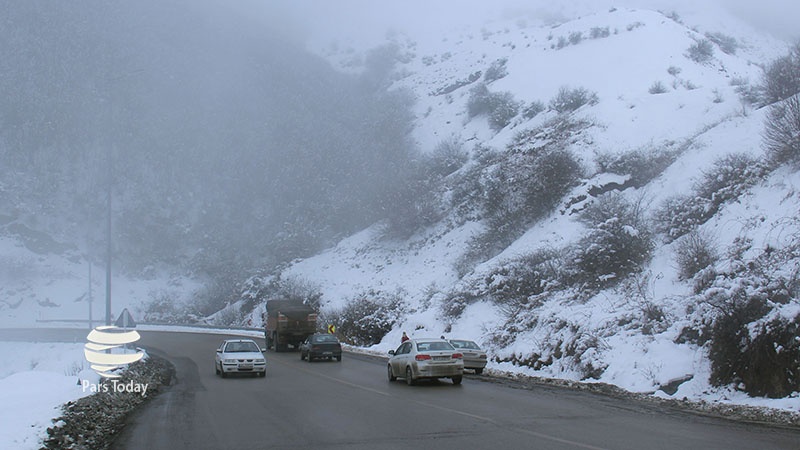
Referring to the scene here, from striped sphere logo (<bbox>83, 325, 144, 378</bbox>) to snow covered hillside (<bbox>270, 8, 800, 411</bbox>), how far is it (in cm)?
1362

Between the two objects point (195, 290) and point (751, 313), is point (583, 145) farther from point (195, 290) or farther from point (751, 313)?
point (195, 290)

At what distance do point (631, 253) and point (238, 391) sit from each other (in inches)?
704

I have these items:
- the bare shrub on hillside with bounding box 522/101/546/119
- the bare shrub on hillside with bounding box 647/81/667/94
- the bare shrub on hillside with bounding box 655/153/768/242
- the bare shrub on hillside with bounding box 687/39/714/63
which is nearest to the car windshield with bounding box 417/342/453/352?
the bare shrub on hillside with bounding box 655/153/768/242

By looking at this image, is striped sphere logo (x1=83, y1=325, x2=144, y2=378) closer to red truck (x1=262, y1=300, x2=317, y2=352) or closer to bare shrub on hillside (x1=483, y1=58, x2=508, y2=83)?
red truck (x1=262, y1=300, x2=317, y2=352)

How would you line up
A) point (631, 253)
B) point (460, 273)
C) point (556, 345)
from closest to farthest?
point (556, 345) < point (631, 253) < point (460, 273)

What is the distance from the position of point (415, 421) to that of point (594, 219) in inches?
921

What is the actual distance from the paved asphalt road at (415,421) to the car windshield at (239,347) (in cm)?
346

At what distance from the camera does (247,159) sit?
282ft

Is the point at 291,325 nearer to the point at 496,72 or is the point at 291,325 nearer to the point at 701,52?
the point at 701,52

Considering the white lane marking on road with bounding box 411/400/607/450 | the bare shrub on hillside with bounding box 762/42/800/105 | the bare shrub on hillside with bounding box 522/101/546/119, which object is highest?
the bare shrub on hillside with bounding box 522/101/546/119

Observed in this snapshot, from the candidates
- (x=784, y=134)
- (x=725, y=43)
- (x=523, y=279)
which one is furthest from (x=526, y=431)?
(x=725, y=43)

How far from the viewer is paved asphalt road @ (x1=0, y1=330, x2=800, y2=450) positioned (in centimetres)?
1028

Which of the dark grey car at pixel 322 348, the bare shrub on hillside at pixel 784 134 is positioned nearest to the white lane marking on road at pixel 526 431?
the dark grey car at pixel 322 348

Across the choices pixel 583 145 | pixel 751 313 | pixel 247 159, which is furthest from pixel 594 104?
pixel 247 159
